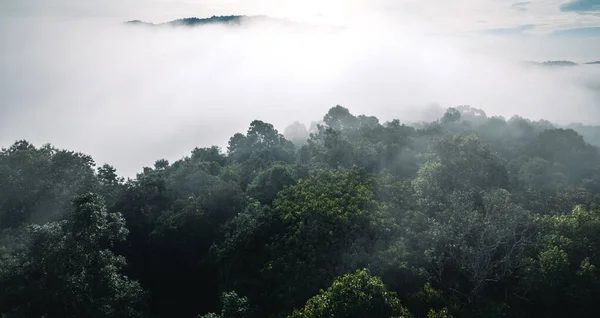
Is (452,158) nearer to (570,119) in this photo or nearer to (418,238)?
(418,238)

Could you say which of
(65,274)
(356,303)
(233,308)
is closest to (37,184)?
(65,274)

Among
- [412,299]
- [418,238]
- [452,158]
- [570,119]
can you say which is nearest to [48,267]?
[412,299]

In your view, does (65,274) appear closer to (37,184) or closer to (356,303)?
(37,184)

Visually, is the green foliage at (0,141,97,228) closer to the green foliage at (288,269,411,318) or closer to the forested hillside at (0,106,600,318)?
the forested hillside at (0,106,600,318)

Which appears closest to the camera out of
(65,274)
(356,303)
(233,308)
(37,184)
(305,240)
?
(356,303)

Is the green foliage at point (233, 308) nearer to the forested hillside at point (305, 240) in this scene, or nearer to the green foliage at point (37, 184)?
the forested hillside at point (305, 240)

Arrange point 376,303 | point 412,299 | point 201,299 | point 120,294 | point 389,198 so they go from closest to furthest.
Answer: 1. point 376,303
2. point 412,299
3. point 120,294
4. point 389,198
5. point 201,299
